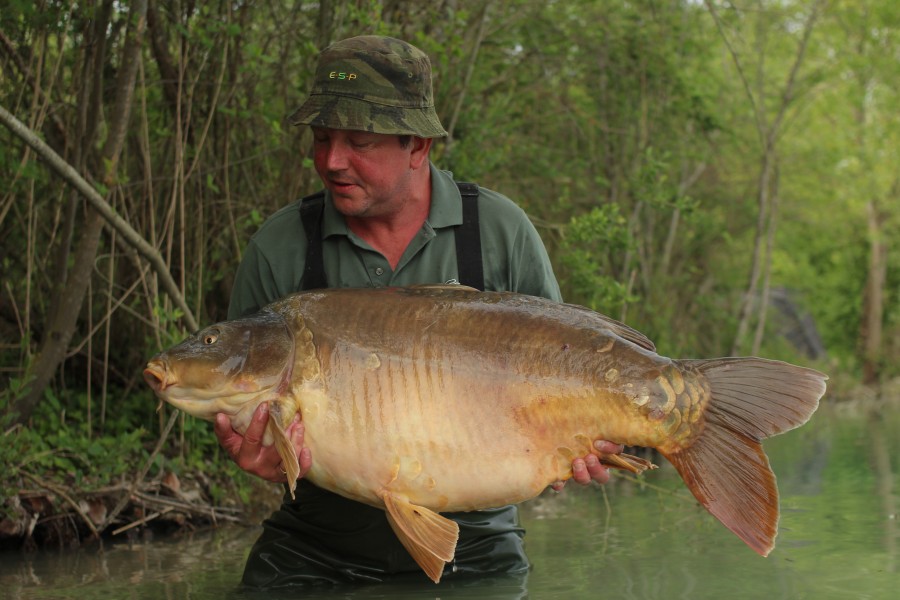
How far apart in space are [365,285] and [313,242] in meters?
0.24

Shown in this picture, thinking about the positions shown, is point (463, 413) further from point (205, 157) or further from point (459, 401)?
point (205, 157)

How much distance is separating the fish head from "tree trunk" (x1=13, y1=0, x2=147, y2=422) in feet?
8.69

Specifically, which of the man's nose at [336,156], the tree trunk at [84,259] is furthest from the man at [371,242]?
the tree trunk at [84,259]

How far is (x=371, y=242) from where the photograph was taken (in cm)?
387

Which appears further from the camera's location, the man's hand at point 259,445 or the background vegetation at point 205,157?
the background vegetation at point 205,157

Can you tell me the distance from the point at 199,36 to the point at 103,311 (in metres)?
1.77

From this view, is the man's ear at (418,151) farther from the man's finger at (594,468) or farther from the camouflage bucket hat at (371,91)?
the man's finger at (594,468)

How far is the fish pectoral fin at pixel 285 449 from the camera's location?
3.03 meters

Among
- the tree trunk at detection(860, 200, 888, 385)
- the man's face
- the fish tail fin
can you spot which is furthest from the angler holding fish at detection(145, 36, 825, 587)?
the tree trunk at detection(860, 200, 888, 385)

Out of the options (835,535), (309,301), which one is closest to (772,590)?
(835,535)

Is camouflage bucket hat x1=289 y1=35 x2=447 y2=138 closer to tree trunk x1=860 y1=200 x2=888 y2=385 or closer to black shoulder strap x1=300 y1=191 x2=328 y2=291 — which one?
black shoulder strap x1=300 y1=191 x2=328 y2=291

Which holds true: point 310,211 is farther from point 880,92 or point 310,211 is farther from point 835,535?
point 880,92

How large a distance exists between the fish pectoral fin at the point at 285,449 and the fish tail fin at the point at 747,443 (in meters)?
1.00

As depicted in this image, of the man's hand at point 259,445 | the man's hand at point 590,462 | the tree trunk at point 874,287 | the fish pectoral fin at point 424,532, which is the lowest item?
the tree trunk at point 874,287
